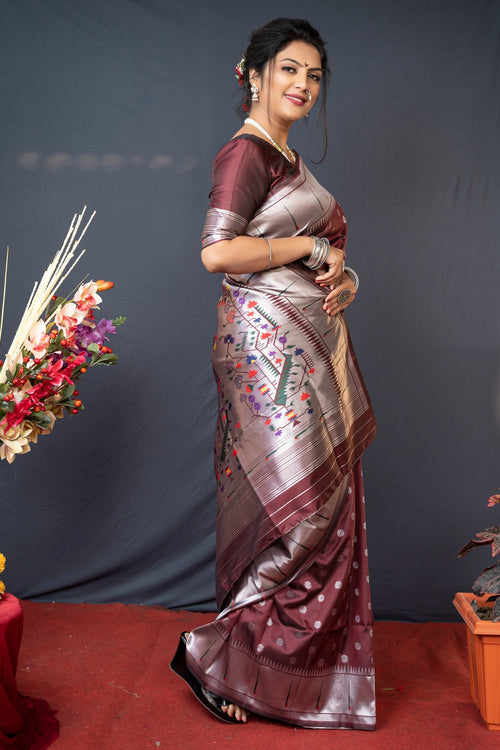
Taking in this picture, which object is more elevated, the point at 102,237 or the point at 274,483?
the point at 102,237

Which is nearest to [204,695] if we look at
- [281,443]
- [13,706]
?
[13,706]

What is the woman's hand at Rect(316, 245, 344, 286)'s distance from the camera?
1.98 meters

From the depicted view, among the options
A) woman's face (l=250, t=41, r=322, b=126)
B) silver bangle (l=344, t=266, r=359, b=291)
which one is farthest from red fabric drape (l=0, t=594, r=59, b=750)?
woman's face (l=250, t=41, r=322, b=126)

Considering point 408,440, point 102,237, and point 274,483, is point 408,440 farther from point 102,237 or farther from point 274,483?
point 102,237

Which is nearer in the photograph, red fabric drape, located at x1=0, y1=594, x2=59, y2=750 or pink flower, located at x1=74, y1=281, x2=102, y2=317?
red fabric drape, located at x1=0, y1=594, x2=59, y2=750

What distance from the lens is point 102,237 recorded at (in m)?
2.84

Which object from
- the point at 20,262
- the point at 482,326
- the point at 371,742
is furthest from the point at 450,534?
the point at 20,262

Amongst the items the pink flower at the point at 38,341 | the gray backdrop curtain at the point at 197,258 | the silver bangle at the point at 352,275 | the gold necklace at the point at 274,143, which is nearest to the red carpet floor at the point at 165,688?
the gray backdrop curtain at the point at 197,258

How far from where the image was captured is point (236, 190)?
186cm

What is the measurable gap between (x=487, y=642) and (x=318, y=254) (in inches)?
43.4

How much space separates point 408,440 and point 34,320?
1545mm

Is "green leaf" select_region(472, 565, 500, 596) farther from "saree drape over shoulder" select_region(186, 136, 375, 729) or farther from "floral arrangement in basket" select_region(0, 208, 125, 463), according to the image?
"floral arrangement in basket" select_region(0, 208, 125, 463)

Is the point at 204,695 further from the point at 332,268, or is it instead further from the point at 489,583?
the point at 332,268

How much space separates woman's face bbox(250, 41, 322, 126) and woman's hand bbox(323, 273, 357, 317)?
0.46m
